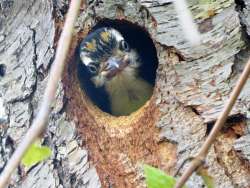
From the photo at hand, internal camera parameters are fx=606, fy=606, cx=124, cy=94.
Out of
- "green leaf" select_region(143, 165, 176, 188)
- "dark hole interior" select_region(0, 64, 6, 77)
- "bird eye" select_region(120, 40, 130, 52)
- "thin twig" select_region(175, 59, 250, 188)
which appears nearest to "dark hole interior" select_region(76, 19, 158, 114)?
"bird eye" select_region(120, 40, 130, 52)

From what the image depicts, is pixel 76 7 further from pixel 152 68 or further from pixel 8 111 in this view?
pixel 152 68

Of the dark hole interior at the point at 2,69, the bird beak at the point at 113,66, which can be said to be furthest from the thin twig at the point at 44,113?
the bird beak at the point at 113,66

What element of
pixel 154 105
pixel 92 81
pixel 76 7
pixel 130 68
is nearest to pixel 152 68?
pixel 130 68

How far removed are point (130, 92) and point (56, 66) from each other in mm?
2683

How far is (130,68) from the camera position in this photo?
3.40 meters

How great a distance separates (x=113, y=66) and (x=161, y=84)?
3.47ft

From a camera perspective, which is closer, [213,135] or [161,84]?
[213,135]

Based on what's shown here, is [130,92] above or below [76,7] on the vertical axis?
below

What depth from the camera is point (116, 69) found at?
10.2ft

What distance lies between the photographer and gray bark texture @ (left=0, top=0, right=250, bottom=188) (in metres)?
1.89

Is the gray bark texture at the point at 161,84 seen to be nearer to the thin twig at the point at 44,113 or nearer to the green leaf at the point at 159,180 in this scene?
the green leaf at the point at 159,180

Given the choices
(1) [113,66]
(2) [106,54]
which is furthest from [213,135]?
(2) [106,54]

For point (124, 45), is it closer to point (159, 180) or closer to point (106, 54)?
point (106, 54)

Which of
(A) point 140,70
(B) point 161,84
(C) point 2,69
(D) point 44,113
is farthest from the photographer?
(A) point 140,70
